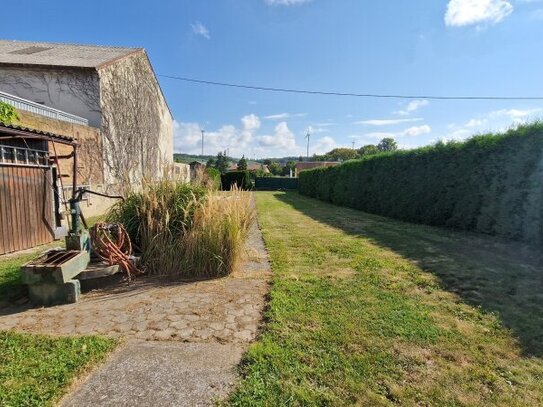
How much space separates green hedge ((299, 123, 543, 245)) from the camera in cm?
686

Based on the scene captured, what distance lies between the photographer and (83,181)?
33.9 ft

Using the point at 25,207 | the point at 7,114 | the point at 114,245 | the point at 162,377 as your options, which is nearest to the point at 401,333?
the point at 162,377

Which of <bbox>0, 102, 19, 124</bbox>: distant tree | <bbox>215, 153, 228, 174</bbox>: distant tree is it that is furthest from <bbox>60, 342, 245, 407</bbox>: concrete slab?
<bbox>215, 153, 228, 174</bbox>: distant tree

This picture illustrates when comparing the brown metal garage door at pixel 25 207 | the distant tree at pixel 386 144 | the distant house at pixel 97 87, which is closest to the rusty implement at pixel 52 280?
the brown metal garage door at pixel 25 207

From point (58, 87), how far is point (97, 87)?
1.42m

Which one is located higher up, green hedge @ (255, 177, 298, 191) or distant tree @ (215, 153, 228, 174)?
distant tree @ (215, 153, 228, 174)

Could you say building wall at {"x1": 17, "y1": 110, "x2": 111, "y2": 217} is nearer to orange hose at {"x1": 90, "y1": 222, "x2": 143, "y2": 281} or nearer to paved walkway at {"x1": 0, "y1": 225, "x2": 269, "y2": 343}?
orange hose at {"x1": 90, "y1": 222, "x2": 143, "y2": 281}

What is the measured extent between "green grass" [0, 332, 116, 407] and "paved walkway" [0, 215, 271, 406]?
5.3 inches

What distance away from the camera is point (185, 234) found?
4.71m

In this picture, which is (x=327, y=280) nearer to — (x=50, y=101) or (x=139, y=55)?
(x=50, y=101)

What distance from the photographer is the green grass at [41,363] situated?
205cm

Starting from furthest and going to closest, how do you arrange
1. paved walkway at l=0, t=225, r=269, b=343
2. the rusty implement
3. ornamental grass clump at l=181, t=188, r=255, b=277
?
ornamental grass clump at l=181, t=188, r=255, b=277, the rusty implement, paved walkway at l=0, t=225, r=269, b=343

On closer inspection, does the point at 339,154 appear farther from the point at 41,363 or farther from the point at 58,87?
the point at 41,363

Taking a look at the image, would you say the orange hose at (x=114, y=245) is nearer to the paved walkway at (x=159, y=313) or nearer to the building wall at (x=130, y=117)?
the paved walkway at (x=159, y=313)
